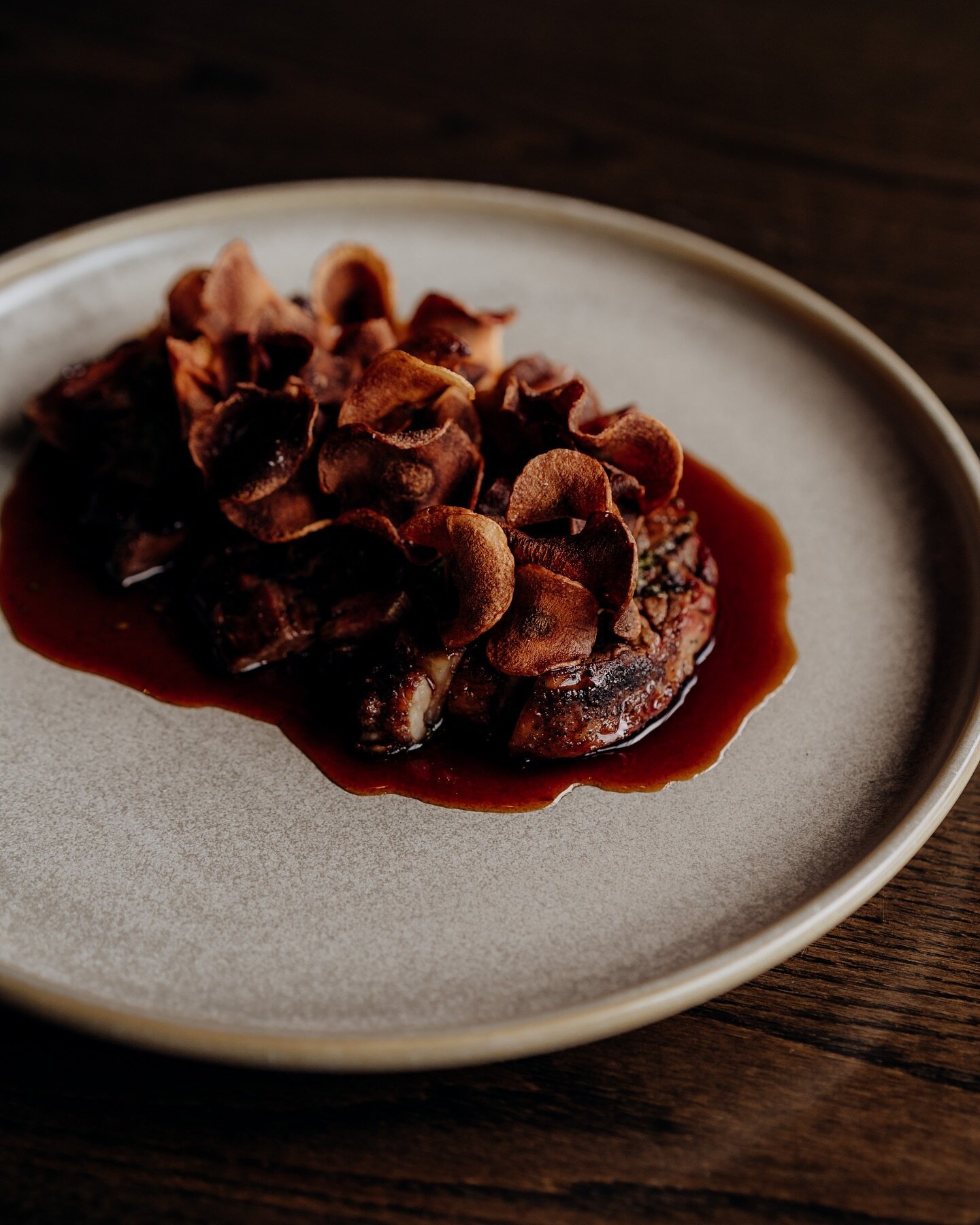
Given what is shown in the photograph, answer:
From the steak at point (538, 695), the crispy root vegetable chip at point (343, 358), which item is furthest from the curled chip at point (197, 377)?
the steak at point (538, 695)

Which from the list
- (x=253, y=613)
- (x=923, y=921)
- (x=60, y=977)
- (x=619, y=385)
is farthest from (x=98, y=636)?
(x=923, y=921)

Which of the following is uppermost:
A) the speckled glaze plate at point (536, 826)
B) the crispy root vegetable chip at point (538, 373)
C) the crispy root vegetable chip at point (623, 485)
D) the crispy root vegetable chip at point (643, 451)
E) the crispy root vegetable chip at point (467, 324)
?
the crispy root vegetable chip at point (467, 324)

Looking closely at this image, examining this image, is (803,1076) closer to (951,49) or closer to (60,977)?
(60,977)

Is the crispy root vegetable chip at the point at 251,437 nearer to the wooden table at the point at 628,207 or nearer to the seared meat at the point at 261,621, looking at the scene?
the seared meat at the point at 261,621

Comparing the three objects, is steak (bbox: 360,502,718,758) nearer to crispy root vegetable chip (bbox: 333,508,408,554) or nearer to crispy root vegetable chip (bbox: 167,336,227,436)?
crispy root vegetable chip (bbox: 333,508,408,554)

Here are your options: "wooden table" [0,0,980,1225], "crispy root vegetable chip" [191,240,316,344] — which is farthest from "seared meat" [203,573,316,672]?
"wooden table" [0,0,980,1225]

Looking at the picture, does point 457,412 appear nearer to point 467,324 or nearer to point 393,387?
point 393,387

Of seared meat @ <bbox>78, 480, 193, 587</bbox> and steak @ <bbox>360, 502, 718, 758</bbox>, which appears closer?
steak @ <bbox>360, 502, 718, 758</bbox>

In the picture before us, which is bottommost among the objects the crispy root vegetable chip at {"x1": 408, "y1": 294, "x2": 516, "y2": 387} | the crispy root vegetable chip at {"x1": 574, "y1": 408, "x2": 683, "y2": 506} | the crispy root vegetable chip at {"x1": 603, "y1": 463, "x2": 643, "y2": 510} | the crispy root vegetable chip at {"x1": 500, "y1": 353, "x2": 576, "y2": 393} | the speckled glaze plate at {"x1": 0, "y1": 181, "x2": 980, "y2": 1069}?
the speckled glaze plate at {"x1": 0, "y1": 181, "x2": 980, "y2": 1069}
